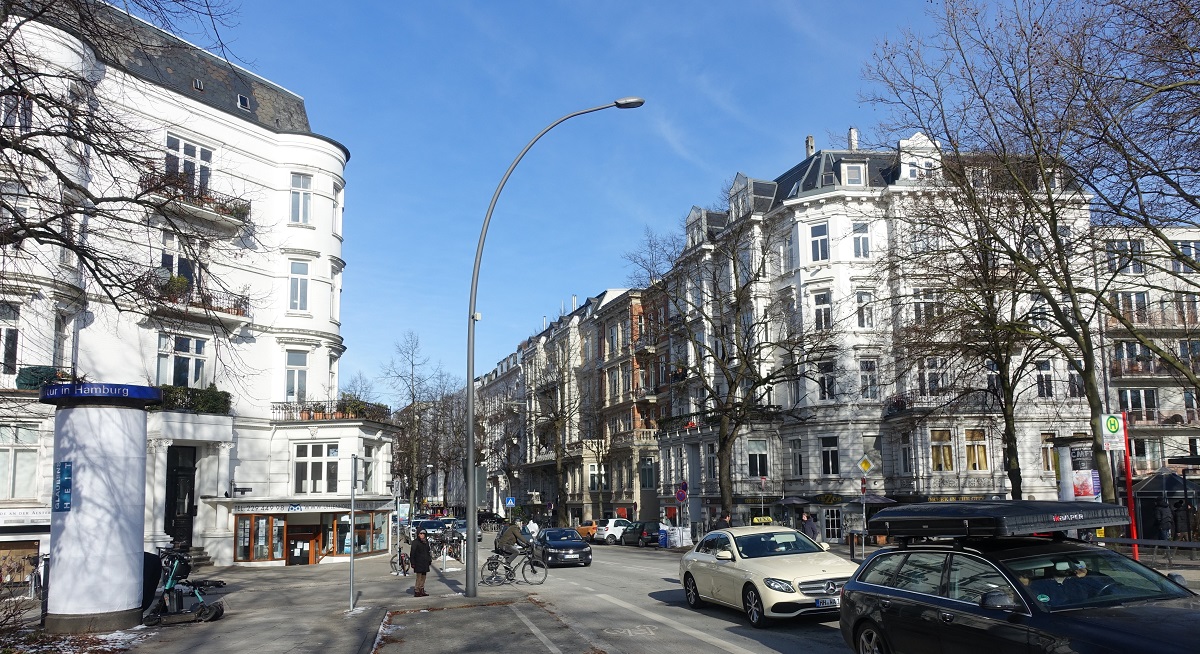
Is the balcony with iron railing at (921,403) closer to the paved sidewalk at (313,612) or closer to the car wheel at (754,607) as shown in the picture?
the paved sidewalk at (313,612)

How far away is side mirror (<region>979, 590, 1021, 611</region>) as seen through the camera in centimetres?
750

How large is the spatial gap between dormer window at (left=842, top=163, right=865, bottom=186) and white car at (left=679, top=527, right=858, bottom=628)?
35.4 m

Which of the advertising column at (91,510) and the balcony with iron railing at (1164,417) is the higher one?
the balcony with iron railing at (1164,417)

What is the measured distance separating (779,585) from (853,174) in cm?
3847

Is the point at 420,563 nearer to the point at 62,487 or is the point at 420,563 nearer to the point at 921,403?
the point at 62,487

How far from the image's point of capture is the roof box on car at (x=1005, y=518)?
324 inches

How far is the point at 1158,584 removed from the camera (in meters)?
7.82

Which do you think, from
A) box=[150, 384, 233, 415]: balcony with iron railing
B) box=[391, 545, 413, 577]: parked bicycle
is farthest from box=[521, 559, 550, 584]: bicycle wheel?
box=[150, 384, 233, 415]: balcony with iron railing

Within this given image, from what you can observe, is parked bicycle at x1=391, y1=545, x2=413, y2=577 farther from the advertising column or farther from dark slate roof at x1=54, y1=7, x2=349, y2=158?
dark slate roof at x1=54, y1=7, x2=349, y2=158

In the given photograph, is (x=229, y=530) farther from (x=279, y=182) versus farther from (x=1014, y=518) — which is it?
(x=1014, y=518)

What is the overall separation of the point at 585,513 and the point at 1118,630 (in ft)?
221

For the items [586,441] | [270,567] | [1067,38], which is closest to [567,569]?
[270,567]

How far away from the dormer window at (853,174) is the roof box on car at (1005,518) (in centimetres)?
4096

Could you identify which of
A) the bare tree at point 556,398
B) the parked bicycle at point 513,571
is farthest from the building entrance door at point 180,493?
the bare tree at point 556,398
